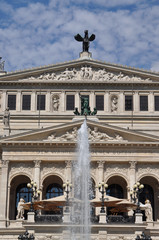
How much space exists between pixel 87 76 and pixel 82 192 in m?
18.4

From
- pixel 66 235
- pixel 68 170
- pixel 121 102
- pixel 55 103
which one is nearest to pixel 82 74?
pixel 55 103

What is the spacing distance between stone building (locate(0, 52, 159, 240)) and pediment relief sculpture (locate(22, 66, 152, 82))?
0.11 m

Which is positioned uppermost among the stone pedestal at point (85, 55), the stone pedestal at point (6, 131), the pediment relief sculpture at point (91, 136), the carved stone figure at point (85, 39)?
the carved stone figure at point (85, 39)

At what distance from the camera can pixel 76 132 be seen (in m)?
48.9

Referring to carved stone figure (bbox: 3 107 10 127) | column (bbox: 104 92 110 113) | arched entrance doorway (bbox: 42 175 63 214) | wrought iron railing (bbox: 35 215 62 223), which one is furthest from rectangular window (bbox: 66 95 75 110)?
wrought iron railing (bbox: 35 215 62 223)

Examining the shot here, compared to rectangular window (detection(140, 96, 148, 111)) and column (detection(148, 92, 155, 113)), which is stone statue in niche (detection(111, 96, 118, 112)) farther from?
column (detection(148, 92, 155, 113))

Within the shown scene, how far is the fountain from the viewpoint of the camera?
1431 inches

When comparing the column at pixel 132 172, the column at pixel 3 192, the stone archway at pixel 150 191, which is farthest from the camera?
the stone archway at pixel 150 191

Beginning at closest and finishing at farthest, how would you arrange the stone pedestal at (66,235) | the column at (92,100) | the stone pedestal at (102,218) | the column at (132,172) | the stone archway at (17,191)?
the stone pedestal at (66,235) < the stone pedestal at (102,218) < the column at (132,172) < the stone archway at (17,191) < the column at (92,100)

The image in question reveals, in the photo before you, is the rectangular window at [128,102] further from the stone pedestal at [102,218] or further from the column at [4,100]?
the stone pedestal at [102,218]

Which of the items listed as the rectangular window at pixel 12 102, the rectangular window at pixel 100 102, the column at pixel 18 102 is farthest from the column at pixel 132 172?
the rectangular window at pixel 12 102

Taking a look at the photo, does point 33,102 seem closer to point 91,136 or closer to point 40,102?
point 40,102

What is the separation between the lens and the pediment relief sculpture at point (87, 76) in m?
56.2

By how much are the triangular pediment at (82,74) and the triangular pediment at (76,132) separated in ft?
28.4
